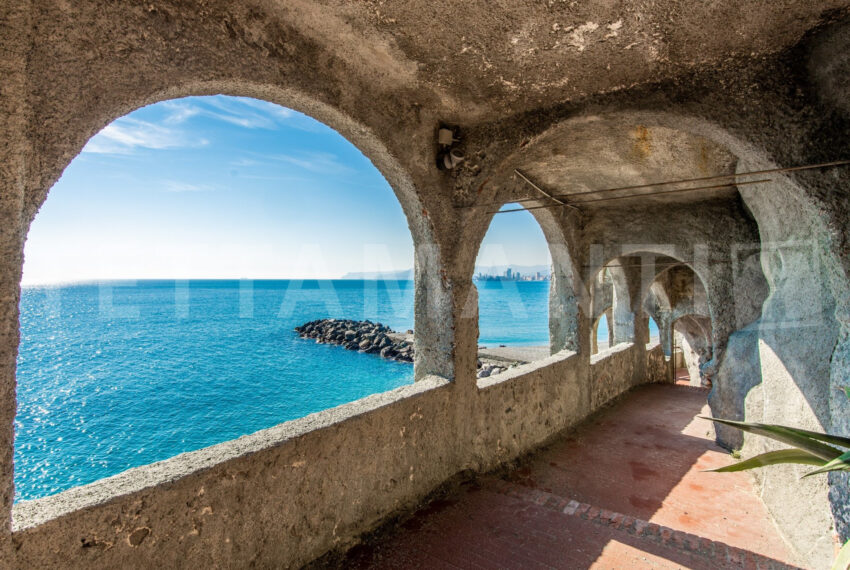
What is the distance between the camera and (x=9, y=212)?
1.80m

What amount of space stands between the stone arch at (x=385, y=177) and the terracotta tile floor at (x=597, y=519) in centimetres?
138

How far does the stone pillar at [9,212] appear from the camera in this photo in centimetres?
178

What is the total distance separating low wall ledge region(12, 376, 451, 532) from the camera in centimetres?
200

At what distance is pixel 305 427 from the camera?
3.14 metres

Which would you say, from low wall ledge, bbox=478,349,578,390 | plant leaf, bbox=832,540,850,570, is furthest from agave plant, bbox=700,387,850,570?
low wall ledge, bbox=478,349,578,390

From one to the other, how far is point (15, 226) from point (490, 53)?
292 centimetres

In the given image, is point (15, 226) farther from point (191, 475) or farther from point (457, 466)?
point (457, 466)

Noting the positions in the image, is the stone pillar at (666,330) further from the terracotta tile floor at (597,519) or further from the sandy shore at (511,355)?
the sandy shore at (511,355)

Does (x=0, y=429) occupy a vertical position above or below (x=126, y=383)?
above

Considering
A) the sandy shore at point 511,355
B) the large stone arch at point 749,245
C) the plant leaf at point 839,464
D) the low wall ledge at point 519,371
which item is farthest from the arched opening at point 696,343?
the plant leaf at point 839,464

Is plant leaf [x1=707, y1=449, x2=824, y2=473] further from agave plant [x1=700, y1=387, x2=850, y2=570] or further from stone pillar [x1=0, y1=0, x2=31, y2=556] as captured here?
stone pillar [x1=0, y1=0, x2=31, y2=556]

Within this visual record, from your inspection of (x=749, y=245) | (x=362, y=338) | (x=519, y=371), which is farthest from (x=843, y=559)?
(x=362, y=338)

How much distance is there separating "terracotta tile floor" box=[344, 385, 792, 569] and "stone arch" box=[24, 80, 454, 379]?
1.38 metres

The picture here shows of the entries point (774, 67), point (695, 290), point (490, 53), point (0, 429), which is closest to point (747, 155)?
point (774, 67)
